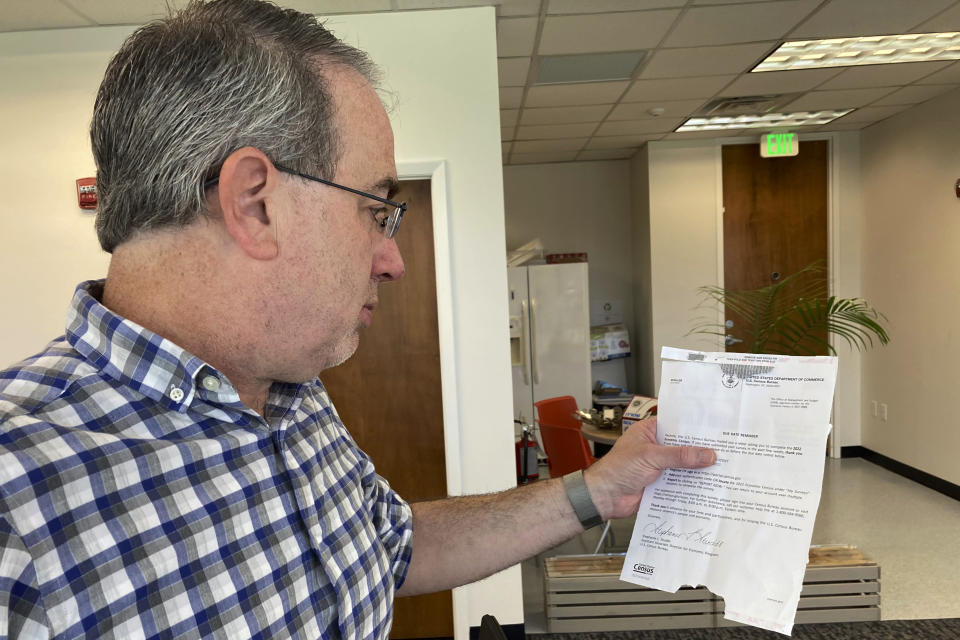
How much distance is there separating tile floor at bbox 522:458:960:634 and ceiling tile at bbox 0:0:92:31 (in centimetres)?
372

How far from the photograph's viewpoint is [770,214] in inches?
264

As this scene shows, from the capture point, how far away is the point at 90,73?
3180mm

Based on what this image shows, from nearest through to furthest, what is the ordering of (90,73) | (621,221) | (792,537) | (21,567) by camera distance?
(21,567) → (792,537) → (90,73) → (621,221)

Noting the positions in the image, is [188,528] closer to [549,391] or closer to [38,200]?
[38,200]

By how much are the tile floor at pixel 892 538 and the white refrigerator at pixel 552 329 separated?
6.38ft

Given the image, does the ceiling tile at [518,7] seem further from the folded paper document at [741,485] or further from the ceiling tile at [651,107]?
the folded paper document at [741,485]

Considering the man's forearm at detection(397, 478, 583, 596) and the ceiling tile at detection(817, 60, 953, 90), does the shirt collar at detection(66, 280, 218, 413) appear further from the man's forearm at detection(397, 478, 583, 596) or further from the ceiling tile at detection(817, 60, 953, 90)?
the ceiling tile at detection(817, 60, 953, 90)

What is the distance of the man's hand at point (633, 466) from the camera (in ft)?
3.78

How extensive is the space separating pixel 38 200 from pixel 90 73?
66cm

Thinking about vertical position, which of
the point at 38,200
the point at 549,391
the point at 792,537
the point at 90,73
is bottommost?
the point at 549,391

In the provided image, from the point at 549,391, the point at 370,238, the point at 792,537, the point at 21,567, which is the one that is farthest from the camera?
the point at 549,391

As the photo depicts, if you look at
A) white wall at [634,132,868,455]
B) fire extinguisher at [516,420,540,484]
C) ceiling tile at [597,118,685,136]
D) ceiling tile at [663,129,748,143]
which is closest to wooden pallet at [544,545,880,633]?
fire extinguisher at [516,420,540,484]

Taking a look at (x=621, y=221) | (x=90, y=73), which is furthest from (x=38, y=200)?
(x=621, y=221)

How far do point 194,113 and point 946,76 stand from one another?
18.5 ft
